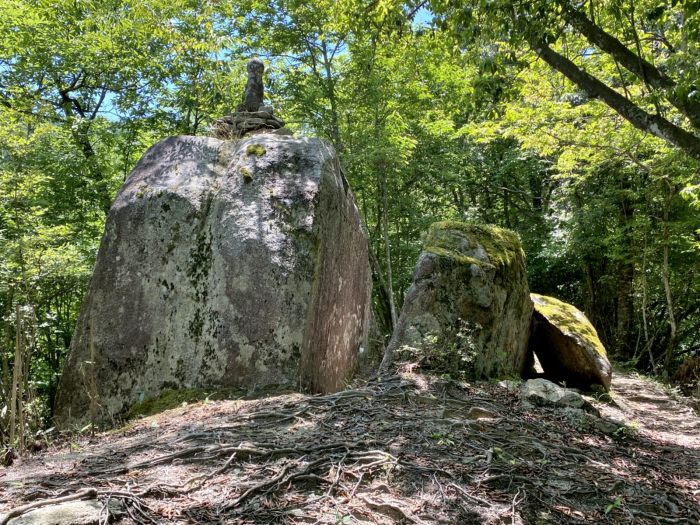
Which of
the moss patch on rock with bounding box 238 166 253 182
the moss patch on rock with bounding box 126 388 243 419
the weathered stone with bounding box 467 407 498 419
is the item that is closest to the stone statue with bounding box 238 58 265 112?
the moss patch on rock with bounding box 238 166 253 182

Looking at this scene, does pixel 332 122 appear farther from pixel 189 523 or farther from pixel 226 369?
pixel 189 523

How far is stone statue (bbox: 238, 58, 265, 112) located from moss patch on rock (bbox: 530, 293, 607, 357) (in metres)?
5.15

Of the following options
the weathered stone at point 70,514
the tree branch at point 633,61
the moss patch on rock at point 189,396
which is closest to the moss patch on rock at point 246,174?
the moss patch on rock at point 189,396

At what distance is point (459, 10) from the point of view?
518cm

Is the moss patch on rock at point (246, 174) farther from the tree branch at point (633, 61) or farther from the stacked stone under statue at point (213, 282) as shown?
the tree branch at point (633, 61)

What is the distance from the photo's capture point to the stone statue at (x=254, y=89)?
731cm

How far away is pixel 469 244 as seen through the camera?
6.78 metres

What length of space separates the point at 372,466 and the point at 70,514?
156 centimetres

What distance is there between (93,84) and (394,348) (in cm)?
1211

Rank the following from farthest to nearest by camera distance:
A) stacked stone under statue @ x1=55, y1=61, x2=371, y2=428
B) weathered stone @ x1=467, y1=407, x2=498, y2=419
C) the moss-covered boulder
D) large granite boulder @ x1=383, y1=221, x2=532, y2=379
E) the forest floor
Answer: the moss-covered boulder < large granite boulder @ x1=383, y1=221, x2=532, y2=379 < stacked stone under statue @ x1=55, y1=61, x2=371, y2=428 < weathered stone @ x1=467, y1=407, x2=498, y2=419 < the forest floor

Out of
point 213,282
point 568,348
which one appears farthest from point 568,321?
point 213,282

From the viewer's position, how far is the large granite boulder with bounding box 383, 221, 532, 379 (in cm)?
582

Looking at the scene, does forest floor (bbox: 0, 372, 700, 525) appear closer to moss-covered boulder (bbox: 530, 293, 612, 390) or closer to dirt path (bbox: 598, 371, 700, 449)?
dirt path (bbox: 598, 371, 700, 449)

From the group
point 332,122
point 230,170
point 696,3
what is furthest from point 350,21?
point 332,122
